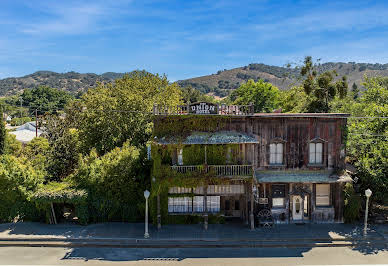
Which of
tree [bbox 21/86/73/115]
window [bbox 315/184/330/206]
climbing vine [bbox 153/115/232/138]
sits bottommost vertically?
window [bbox 315/184/330/206]

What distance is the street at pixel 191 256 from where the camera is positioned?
58.1ft

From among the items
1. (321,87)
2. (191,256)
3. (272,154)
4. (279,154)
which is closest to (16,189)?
(191,256)

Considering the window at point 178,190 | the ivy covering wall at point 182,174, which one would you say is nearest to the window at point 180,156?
the ivy covering wall at point 182,174

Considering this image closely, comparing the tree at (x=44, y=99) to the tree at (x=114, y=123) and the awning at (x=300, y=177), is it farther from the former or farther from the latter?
the awning at (x=300, y=177)

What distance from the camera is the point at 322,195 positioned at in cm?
2311

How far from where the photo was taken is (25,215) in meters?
22.9

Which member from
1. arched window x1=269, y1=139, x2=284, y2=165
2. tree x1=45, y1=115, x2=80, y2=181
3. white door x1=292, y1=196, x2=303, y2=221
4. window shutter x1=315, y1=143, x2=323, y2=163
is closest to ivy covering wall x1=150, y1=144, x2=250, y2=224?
arched window x1=269, y1=139, x2=284, y2=165

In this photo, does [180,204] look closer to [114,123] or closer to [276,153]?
[276,153]

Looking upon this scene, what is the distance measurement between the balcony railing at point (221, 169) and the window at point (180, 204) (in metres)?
2.54

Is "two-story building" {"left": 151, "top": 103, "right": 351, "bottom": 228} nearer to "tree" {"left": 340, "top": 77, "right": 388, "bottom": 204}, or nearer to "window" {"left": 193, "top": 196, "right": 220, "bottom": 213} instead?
"window" {"left": 193, "top": 196, "right": 220, "bottom": 213}

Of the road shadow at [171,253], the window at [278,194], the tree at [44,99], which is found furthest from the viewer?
the tree at [44,99]

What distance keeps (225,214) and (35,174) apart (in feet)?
44.5

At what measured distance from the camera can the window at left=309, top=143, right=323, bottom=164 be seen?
22734 millimetres

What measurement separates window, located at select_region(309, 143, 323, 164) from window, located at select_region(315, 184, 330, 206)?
176cm
